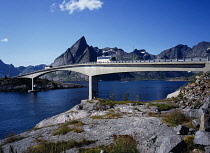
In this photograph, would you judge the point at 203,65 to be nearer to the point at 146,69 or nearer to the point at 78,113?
the point at 146,69

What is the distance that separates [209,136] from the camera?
11.2 m

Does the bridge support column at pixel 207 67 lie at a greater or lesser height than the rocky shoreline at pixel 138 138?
greater

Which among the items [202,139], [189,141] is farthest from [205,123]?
[202,139]

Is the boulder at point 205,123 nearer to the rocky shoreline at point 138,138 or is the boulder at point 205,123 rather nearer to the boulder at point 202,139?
the rocky shoreline at point 138,138

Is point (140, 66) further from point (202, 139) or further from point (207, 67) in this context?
point (202, 139)

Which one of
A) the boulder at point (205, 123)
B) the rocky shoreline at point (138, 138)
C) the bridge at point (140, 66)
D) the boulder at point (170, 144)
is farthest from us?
the bridge at point (140, 66)

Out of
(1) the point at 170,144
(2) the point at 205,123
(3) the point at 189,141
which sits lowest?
(3) the point at 189,141

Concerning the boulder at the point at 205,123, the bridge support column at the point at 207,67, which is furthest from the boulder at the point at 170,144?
the bridge support column at the point at 207,67

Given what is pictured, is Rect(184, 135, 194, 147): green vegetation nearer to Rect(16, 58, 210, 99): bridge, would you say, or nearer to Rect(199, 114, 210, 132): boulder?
Rect(199, 114, 210, 132): boulder

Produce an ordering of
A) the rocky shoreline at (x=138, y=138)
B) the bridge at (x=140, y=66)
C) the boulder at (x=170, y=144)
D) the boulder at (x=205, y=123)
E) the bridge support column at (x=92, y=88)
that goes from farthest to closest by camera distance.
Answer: the bridge support column at (x=92, y=88)
the bridge at (x=140, y=66)
the boulder at (x=205, y=123)
the rocky shoreline at (x=138, y=138)
the boulder at (x=170, y=144)

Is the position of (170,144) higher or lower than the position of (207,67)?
lower

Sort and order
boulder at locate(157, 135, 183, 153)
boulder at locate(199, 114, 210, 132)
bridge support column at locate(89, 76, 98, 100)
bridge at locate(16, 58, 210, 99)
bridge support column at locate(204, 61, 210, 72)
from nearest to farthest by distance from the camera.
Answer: boulder at locate(157, 135, 183, 153)
boulder at locate(199, 114, 210, 132)
bridge support column at locate(204, 61, 210, 72)
bridge at locate(16, 58, 210, 99)
bridge support column at locate(89, 76, 98, 100)

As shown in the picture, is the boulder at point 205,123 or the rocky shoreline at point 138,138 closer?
the rocky shoreline at point 138,138

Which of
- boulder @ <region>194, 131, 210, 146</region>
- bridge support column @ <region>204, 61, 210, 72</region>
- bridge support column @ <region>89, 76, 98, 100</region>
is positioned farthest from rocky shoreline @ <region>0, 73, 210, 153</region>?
bridge support column @ <region>89, 76, 98, 100</region>
